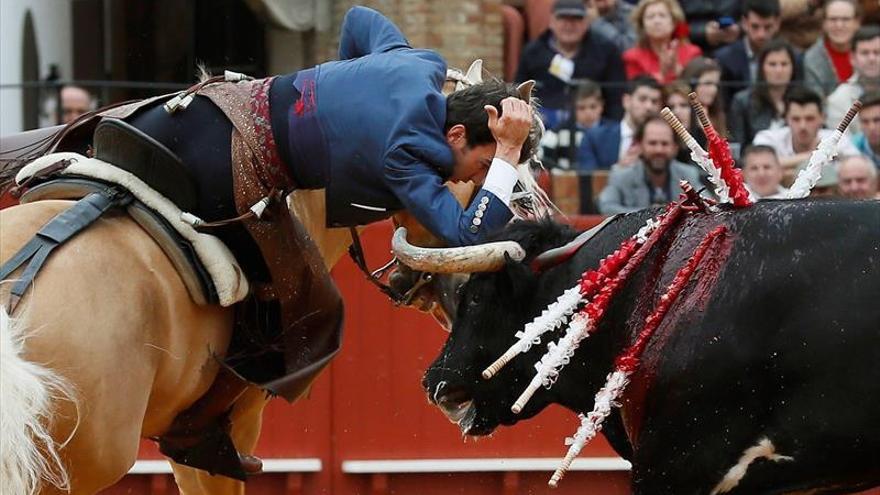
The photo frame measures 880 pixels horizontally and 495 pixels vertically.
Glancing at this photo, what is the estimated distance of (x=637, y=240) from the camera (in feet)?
15.7

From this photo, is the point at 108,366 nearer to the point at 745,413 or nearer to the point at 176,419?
the point at 176,419

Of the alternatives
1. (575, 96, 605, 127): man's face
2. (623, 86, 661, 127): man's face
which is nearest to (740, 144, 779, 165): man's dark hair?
(623, 86, 661, 127): man's face

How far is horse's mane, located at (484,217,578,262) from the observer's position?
489 centimetres

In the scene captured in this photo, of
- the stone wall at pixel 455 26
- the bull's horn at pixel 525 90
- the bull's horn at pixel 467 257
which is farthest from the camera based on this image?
the stone wall at pixel 455 26

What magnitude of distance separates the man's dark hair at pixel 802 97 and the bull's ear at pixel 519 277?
4.19 metres

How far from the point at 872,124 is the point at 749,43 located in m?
1.12

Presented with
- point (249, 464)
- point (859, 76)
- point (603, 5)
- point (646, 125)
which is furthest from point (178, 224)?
point (603, 5)

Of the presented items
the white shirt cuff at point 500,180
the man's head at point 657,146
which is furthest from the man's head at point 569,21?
the white shirt cuff at point 500,180

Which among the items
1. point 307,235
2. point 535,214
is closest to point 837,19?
point 535,214

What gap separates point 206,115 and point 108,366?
3.02 ft

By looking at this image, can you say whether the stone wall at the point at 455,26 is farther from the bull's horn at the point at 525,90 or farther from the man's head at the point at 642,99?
the bull's horn at the point at 525,90

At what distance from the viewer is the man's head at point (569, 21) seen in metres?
9.39

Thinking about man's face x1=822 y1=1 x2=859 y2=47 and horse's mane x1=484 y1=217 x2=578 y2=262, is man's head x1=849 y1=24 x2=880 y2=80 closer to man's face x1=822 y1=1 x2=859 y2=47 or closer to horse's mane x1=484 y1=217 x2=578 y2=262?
man's face x1=822 y1=1 x2=859 y2=47

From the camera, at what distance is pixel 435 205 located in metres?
4.87
